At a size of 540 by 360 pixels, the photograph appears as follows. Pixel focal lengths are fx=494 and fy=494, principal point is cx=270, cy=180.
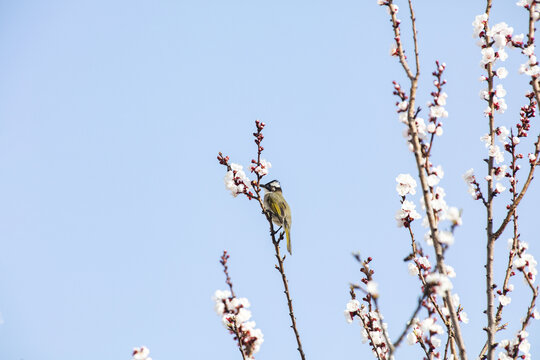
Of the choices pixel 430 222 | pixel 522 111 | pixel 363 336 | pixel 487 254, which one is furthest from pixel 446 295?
pixel 522 111

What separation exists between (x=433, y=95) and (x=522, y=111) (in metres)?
1.36

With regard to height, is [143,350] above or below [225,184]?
below

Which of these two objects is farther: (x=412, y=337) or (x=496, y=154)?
(x=412, y=337)

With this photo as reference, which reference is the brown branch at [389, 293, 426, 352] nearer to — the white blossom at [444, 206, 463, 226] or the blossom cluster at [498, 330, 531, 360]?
the white blossom at [444, 206, 463, 226]

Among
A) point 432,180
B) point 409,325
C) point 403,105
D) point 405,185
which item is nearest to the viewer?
point 409,325

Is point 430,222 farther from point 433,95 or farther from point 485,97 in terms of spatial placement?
point 485,97

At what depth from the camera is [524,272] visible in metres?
→ 4.45

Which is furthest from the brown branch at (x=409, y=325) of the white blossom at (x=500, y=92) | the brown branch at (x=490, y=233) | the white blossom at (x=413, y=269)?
the white blossom at (x=500, y=92)

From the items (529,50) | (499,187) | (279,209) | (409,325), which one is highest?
(279,209)

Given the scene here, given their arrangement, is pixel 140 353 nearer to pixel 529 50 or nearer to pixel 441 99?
pixel 441 99

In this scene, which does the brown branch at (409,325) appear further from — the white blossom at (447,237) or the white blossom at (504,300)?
the white blossom at (504,300)

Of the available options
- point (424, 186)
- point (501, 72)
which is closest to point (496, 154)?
point (501, 72)

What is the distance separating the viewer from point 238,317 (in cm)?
409

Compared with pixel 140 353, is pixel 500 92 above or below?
above
